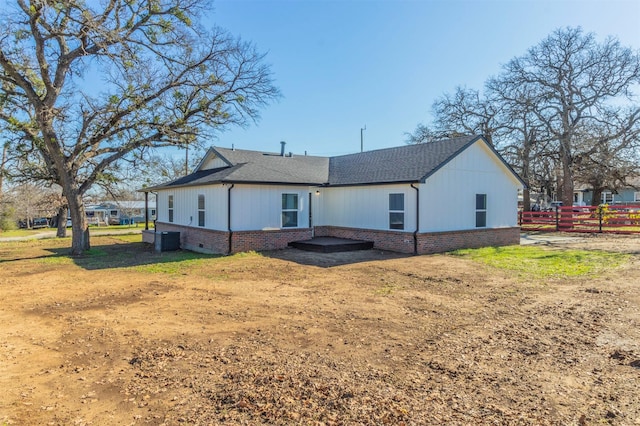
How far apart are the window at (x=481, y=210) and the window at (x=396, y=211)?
376 centimetres

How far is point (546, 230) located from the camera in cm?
2394

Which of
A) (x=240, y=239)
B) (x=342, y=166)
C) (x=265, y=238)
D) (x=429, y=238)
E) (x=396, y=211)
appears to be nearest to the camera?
(x=429, y=238)

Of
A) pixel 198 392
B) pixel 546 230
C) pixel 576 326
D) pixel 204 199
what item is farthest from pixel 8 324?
pixel 546 230

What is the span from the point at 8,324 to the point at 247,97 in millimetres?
11648

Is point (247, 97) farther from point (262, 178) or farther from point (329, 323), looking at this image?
point (329, 323)

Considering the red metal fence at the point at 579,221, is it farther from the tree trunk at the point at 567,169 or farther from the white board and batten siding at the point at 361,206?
the white board and batten siding at the point at 361,206

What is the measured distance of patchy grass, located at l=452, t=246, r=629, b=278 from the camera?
34.1 ft

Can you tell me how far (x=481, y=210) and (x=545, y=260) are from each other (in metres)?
4.12

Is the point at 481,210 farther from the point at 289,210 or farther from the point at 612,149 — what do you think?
the point at 612,149

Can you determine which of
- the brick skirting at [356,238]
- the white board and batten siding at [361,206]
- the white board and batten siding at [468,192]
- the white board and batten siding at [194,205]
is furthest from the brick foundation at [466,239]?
the white board and batten siding at [194,205]

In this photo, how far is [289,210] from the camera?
15.6 metres

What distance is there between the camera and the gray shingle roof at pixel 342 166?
14.5 metres

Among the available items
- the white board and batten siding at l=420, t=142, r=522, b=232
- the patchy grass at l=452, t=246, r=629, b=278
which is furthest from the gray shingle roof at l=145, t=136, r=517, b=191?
the patchy grass at l=452, t=246, r=629, b=278

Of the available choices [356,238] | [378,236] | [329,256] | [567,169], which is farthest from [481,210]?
[567,169]
